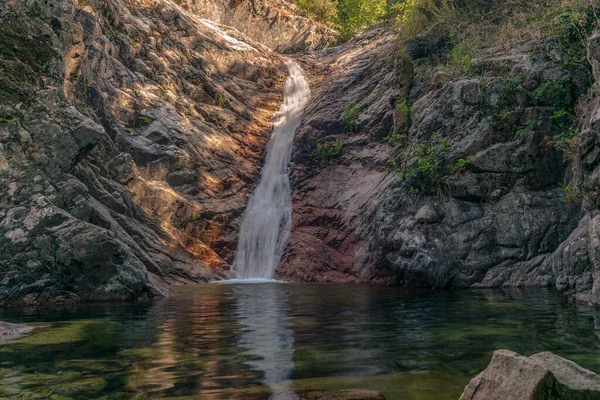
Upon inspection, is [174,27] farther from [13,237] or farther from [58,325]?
[58,325]

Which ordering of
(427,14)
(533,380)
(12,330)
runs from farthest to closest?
(427,14) < (12,330) < (533,380)

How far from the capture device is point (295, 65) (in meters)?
32.9

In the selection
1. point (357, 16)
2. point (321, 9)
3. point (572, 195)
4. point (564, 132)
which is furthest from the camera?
point (357, 16)

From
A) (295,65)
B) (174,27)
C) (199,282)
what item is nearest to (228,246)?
(199,282)

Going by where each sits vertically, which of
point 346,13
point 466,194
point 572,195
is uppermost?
point 346,13

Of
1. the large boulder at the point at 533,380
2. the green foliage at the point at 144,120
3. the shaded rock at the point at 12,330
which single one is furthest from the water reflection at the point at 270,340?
the green foliage at the point at 144,120

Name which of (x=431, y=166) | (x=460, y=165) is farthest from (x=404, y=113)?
(x=460, y=165)

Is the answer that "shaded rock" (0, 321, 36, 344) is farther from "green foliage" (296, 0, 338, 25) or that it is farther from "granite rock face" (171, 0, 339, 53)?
"green foliage" (296, 0, 338, 25)

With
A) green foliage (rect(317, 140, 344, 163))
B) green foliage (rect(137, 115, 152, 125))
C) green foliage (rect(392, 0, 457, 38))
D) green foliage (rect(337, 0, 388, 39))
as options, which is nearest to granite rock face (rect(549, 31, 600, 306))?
green foliage (rect(392, 0, 457, 38))

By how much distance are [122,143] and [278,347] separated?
15.3 meters

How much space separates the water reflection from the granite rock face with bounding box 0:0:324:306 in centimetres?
289

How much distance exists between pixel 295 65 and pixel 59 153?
23905mm

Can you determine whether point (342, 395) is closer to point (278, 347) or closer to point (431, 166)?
point (278, 347)

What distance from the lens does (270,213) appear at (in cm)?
1989
